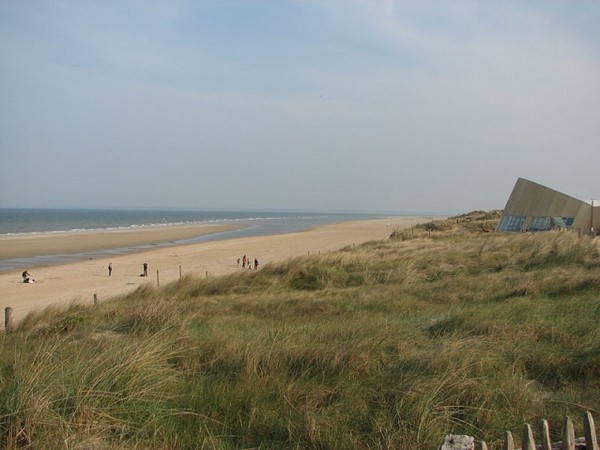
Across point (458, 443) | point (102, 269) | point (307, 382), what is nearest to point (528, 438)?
point (458, 443)

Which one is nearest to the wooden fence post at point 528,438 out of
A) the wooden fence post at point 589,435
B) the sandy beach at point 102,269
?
the wooden fence post at point 589,435

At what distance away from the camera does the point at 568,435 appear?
2.98m

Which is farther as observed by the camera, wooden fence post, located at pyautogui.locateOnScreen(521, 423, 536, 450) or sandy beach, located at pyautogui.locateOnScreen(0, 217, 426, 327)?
sandy beach, located at pyautogui.locateOnScreen(0, 217, 426, 327)

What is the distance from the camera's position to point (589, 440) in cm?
306

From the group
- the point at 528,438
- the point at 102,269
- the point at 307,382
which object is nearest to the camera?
the point at 528,438

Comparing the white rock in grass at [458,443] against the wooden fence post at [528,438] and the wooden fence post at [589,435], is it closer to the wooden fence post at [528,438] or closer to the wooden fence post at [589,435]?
the wooden fence post at [528,438]

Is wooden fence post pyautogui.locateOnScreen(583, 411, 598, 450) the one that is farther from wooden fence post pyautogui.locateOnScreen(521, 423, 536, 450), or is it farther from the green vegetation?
the green vegetation

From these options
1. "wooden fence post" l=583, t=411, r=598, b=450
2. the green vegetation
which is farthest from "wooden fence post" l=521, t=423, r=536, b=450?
the green vegetation

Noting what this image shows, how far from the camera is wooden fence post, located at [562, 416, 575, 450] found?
9.76 ft

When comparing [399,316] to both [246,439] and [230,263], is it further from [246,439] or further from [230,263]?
[230,263]

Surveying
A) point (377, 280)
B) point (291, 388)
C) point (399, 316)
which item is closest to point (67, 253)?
point (377, 280)

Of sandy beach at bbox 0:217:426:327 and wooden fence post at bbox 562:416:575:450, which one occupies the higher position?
wooden fence post at bbox 562:416:575:450

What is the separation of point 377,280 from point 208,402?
10.4m

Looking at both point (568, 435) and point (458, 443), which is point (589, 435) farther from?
point (458, 443)
